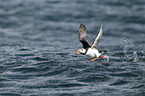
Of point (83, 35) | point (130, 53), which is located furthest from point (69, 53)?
point (83, 35)

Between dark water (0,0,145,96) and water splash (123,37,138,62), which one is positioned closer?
dark water (0,0,145,96)

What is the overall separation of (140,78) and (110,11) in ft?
55.6

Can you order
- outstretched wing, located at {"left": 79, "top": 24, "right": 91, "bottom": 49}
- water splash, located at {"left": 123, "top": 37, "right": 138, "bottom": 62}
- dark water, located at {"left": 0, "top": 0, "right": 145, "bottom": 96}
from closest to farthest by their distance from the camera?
outstretched wing, located at {"left": 79, "top": 24, "right": 91, "bottom": 49} → dark water, located at {"left": 0, "top": 0, "right": 145, "bottom": 96} → water splash, located at {"left": 123, "top": 37, "right": 138, "bottom": 62}

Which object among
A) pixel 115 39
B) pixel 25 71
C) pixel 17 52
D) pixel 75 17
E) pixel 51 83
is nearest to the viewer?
pixel 51 83

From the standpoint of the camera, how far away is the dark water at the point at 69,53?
41.4 ft

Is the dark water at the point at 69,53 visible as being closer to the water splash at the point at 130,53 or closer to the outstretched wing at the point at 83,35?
the water splash at the point at 130,53

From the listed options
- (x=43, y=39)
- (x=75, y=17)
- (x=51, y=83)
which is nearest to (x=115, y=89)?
(x=51, y=83)

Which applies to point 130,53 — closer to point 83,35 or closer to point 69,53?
point 69,53

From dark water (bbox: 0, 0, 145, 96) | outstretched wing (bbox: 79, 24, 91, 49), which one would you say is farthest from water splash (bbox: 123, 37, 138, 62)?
outstretched wing (bbox: 79, 24, 91, 49)

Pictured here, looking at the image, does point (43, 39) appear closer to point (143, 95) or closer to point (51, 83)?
point (51, 83)

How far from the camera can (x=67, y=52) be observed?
16781 mm

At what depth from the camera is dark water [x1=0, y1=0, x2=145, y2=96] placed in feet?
41.4

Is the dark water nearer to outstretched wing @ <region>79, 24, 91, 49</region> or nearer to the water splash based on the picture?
the water splash

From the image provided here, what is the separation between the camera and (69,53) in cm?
1655
